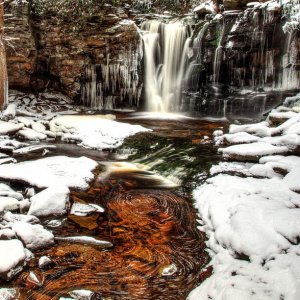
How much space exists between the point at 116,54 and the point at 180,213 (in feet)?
32.6

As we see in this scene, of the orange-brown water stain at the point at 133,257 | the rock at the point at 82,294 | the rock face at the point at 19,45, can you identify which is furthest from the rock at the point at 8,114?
the rock at the point at 82,294

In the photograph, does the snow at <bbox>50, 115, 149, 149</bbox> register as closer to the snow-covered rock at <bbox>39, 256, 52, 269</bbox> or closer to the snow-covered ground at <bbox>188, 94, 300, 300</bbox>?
the snow-covered ground at <bbox>188, 94, 300, 300</bbox>

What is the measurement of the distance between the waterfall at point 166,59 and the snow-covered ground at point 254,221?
703 centimetres

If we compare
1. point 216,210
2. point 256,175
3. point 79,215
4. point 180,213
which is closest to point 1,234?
point 79,215

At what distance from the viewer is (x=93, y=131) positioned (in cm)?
909

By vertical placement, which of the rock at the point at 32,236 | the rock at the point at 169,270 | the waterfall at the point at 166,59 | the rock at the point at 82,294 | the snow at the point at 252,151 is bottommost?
the rock at the point at 169,270

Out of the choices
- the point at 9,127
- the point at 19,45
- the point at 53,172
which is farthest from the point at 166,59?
the point at 53,172

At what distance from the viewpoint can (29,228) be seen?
3334 millimetres

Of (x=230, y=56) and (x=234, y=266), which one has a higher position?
(x=230, y=56)

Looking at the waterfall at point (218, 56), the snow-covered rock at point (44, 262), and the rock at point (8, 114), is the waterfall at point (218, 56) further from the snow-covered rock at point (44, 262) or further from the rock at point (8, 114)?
the snow-covered rock at point (44, 262)

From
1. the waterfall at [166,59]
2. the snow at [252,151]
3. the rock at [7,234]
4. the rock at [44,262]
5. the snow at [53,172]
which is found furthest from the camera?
the waterfall at [166,59]

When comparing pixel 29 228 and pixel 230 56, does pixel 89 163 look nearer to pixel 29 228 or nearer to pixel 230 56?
pixel 29 228

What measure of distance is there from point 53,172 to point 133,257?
8.61ft

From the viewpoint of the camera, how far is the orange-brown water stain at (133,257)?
2775 millimetres
